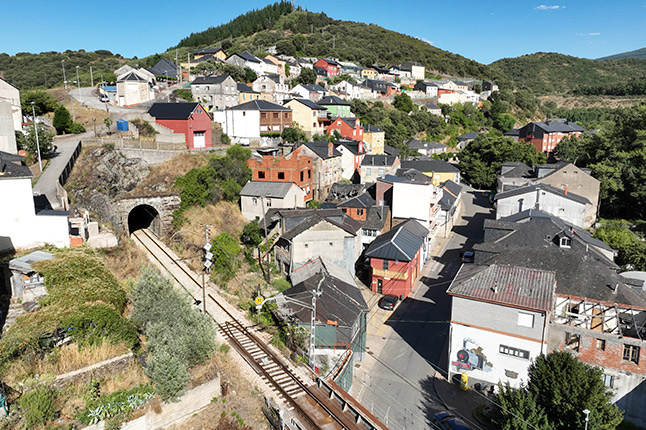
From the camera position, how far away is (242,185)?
41.3 metres

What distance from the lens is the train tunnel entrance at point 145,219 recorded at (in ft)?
118

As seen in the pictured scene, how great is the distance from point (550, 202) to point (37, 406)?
137 feet

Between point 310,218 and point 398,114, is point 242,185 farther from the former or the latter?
point 398,114

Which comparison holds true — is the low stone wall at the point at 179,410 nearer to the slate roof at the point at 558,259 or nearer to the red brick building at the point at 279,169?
the slate roof at the point at 558,259

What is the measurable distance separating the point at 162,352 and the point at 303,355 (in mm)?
7405

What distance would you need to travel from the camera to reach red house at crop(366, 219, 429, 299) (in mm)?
31402

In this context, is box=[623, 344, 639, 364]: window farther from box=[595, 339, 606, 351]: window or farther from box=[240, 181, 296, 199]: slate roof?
box=[240, 181, 296, 199]: slate roof

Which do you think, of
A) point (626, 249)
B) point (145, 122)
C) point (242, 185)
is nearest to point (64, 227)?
point (242, 185)

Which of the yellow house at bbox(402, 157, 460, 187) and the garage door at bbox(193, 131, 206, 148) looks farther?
the yellow house at bbox(402, 157, 460, 187)

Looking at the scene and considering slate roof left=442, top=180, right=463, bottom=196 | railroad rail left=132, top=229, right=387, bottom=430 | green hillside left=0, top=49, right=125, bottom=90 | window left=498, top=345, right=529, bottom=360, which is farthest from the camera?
green hillside left=0, top=49, right=125, bottom=90

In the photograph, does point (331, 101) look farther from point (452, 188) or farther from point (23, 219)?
point (23, 219)

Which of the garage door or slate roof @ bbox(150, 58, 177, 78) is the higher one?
slate roof @ bbox(150, 58, 177, 78)

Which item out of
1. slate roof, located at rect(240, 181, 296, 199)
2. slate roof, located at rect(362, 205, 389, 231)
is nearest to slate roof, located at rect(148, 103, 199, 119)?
slate roof, located at rect(240, 181, 296, 199)

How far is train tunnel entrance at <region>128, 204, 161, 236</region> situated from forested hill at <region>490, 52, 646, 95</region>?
16654cm
